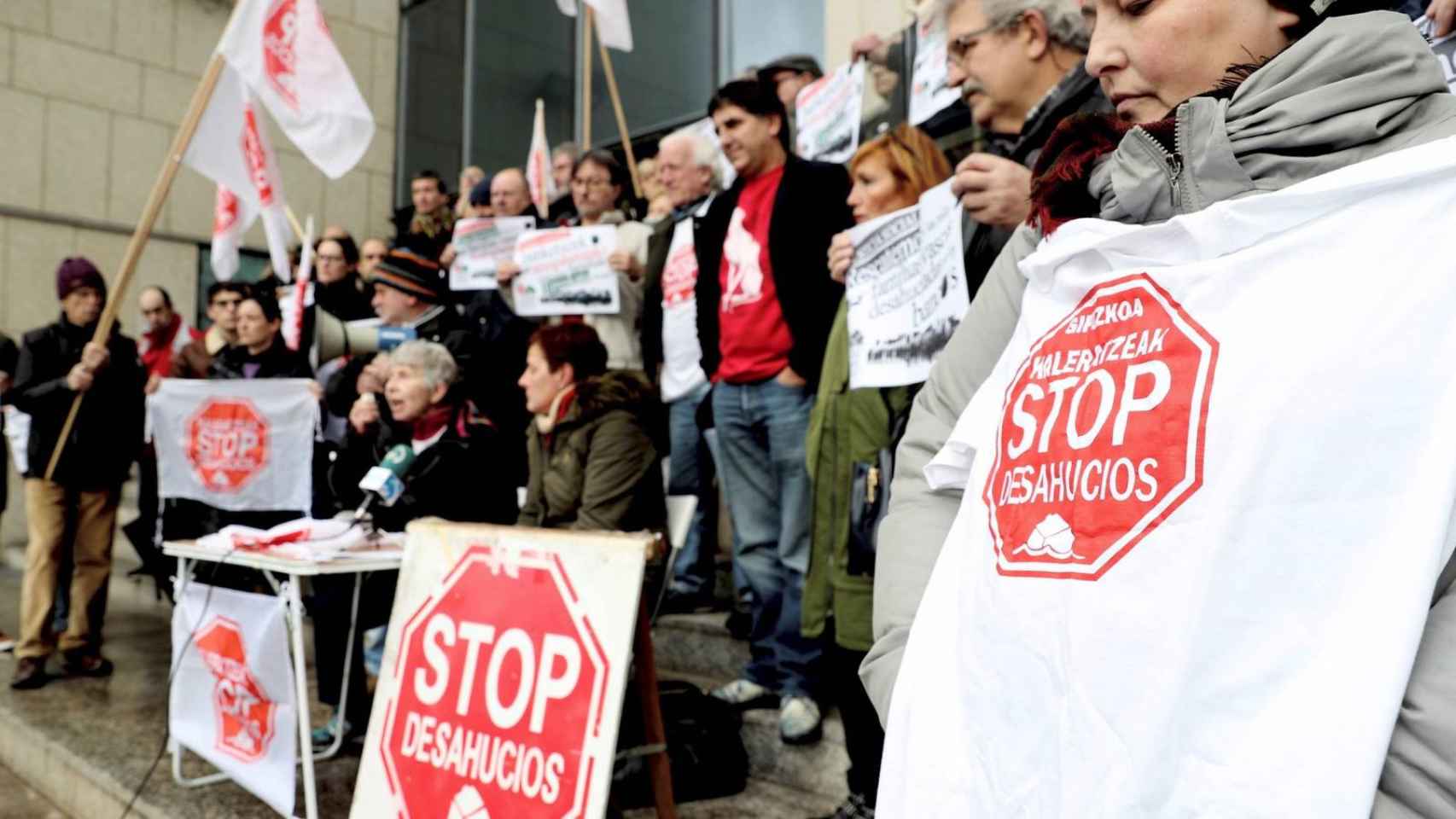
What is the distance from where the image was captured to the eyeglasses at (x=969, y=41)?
84.4 inches

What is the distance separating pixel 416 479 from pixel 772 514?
1.33 metres

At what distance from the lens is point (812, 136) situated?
14.3 feet

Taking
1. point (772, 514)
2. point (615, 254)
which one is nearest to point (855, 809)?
point (772, 514)

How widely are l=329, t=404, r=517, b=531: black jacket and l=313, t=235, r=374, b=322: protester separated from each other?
2.53m

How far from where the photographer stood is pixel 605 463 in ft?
11.0

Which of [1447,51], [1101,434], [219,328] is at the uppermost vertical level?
[1447,51]

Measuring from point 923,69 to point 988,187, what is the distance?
79.0 inches

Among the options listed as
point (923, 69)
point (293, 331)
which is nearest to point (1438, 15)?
point (923, 69)

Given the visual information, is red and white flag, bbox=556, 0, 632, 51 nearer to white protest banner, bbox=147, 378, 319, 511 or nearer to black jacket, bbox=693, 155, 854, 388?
black jacket, bbox=693, 155, 854, 388

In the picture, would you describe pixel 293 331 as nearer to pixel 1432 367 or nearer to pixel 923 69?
pixel 923 69

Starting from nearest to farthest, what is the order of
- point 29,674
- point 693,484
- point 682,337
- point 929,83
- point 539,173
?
point 929,83 < point 682,337 < point 693,484 < point 29,674 < point 539,173

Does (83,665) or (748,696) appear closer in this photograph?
(748,696)

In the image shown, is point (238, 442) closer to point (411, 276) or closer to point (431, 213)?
point (411, 276)

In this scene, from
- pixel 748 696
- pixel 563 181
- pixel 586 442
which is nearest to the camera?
pixel 748 696
